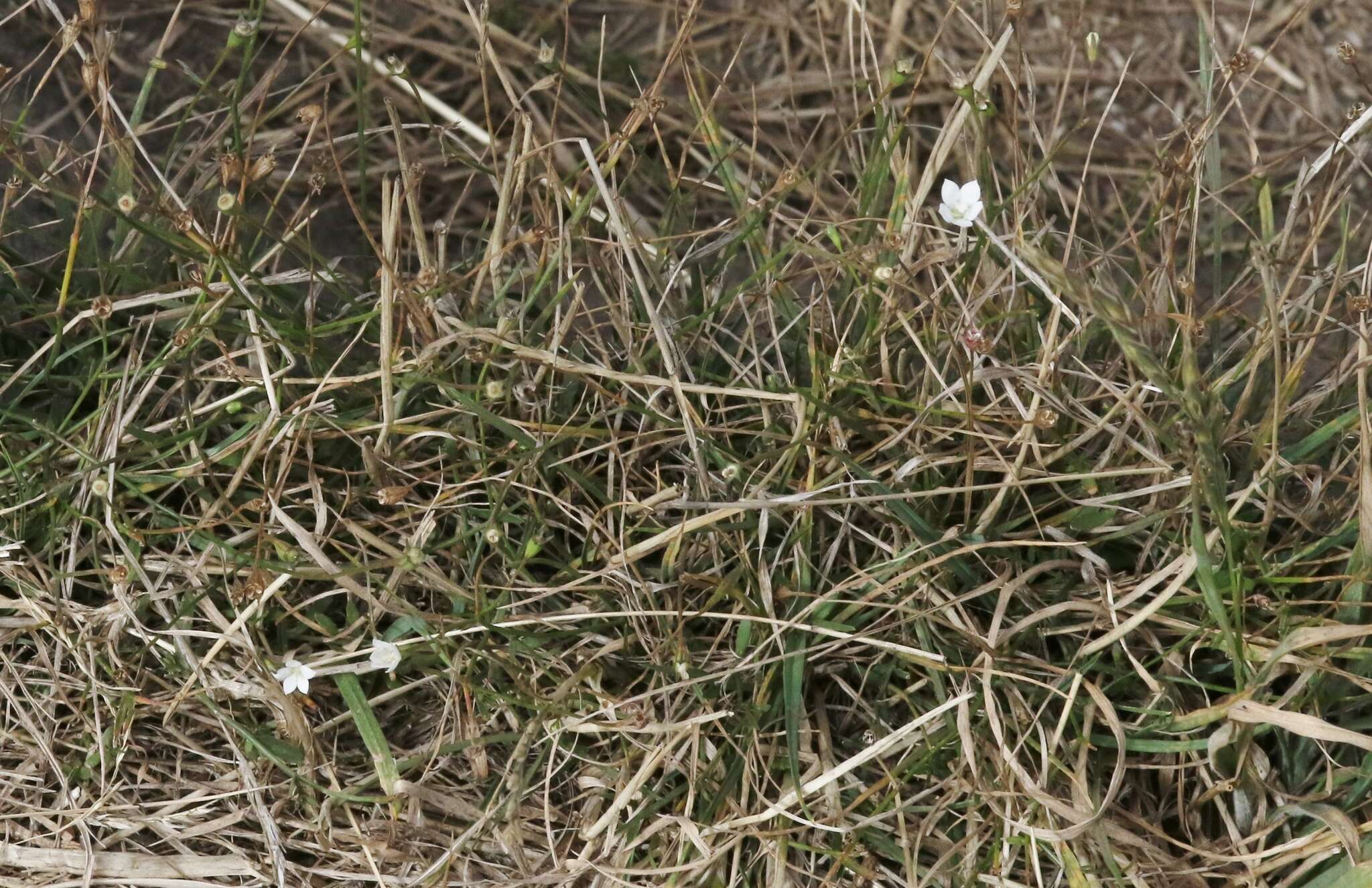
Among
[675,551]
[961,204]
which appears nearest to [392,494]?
[675,551]

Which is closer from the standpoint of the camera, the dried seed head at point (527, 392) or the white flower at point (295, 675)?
the white flower at point (295, 675)

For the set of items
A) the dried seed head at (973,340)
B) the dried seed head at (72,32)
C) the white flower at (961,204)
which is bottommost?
the dried seed head at (973,340)

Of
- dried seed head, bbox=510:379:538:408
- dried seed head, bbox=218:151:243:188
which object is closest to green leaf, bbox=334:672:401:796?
dried seed head, bbox=510:379:538:408

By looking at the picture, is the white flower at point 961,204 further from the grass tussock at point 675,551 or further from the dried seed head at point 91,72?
the dried seed head at point 91,72

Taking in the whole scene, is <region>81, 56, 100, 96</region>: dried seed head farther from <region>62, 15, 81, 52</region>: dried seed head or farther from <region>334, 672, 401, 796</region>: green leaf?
<region>334, 672, 401, 796</region>: green leaf

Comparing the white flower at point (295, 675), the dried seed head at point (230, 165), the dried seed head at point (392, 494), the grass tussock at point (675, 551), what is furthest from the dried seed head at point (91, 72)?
the white flower at point (295, 675)

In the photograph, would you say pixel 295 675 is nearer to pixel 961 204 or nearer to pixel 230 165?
pixel 230 165

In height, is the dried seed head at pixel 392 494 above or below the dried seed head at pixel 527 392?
above

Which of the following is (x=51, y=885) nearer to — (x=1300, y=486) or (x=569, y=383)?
(x=569, y=383)

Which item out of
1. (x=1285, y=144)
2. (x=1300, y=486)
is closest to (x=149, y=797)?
(x=1300, y=486)
